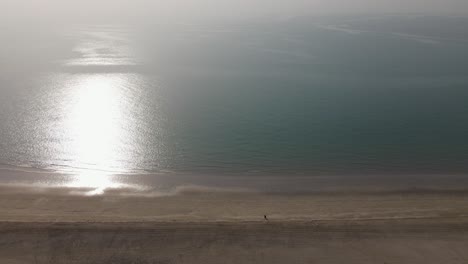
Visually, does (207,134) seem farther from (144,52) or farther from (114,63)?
(144,52)

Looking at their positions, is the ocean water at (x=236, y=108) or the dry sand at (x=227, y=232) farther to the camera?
the ocean water at (x=236, y=108)

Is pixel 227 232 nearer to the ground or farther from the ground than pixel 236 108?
farther from the ground

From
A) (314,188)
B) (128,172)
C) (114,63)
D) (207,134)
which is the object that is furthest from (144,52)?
(314,188)

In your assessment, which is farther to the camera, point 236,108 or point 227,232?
point 236,108
